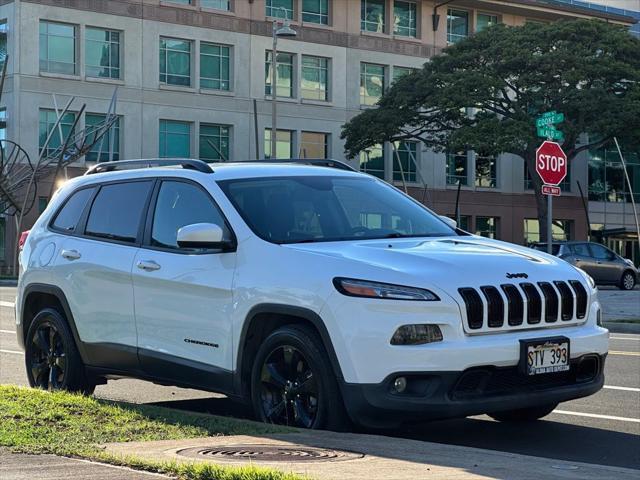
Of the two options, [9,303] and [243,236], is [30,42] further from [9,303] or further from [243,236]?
[243,236]

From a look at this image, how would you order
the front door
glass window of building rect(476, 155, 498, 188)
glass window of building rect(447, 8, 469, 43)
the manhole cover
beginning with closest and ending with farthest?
the manhole cover
the front door
glass window of building rect(447, 8, 469, 43)
glass window of building rect(476, 155, 498, 188)

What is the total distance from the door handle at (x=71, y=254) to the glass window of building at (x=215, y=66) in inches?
1887

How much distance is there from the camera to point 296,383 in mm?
7262

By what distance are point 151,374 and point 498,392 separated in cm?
261

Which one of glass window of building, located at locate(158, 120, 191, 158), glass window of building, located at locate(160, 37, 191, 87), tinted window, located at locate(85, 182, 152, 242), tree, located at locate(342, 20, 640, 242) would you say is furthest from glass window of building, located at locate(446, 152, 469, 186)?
tinted window, located at locate(85, 182, 152, 242)

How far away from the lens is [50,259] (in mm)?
9375

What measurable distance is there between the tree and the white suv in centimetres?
3956

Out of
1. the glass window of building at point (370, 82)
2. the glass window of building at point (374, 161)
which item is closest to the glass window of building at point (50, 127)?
the glass window of building at point (374, 161)

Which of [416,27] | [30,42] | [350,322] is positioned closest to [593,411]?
[350,322]

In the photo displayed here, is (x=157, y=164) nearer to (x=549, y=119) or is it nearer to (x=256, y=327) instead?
(x=256, y=327)

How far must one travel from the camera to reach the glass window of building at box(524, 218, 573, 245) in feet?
222

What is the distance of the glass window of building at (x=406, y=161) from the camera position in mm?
62625

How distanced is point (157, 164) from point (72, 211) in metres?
0.90

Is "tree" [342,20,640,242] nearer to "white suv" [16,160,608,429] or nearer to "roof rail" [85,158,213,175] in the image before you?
"roof rail" [85,158,213,175]
